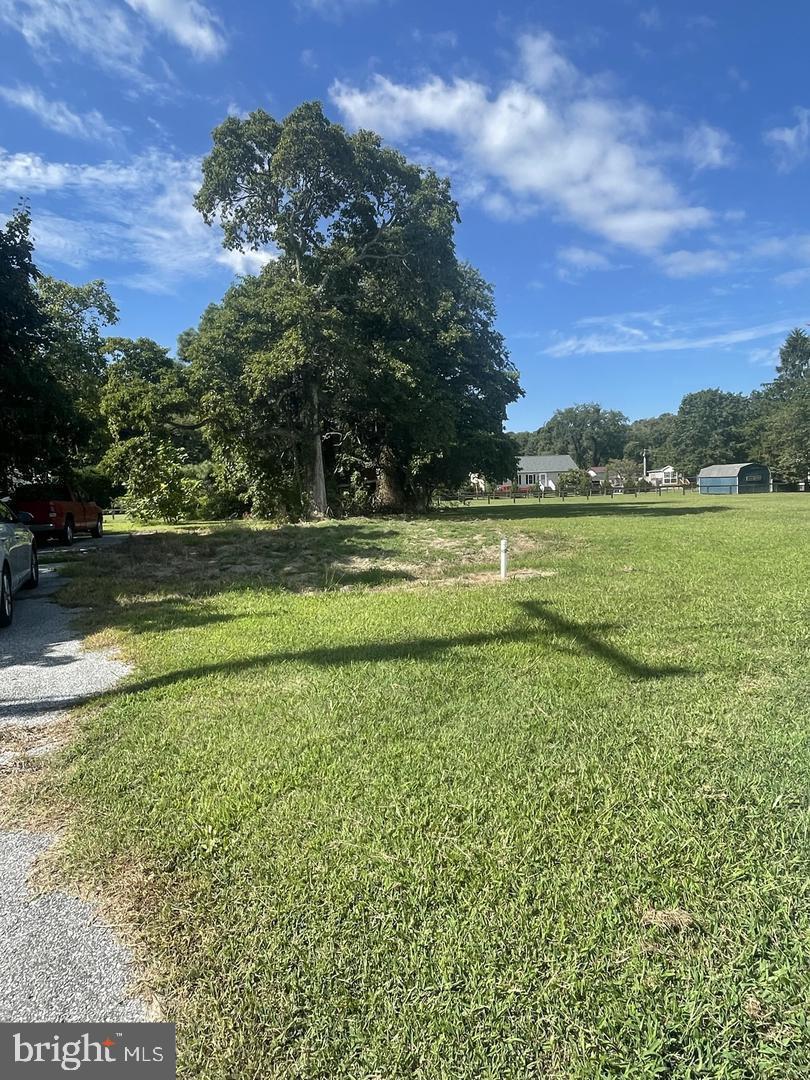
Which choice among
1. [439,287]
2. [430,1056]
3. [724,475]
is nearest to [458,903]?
[430,1056]

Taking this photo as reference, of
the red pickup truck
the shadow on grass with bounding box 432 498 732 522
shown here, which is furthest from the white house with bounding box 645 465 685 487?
the red pickup truck

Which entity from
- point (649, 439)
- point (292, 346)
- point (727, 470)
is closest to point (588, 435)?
point (649, 439)

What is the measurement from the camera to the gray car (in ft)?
23.4

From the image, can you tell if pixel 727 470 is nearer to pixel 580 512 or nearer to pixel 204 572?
pixel 580 512

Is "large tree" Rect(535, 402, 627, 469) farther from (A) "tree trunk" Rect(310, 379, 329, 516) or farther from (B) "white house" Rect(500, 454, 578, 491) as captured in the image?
(A) "tree trunk" Rect(310, 379, 329, 516)

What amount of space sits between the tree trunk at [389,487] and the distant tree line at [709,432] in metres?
7.00

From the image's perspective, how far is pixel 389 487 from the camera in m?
32.2

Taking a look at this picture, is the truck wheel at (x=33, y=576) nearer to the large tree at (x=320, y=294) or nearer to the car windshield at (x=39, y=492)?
the car windshield at (x=39, y=492)

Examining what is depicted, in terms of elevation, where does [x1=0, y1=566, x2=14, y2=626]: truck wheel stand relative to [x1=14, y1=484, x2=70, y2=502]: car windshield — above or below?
below

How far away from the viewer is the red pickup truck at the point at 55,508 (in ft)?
50.5

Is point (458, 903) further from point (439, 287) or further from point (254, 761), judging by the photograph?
point (439, 287)

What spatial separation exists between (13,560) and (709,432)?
94.1 metres
